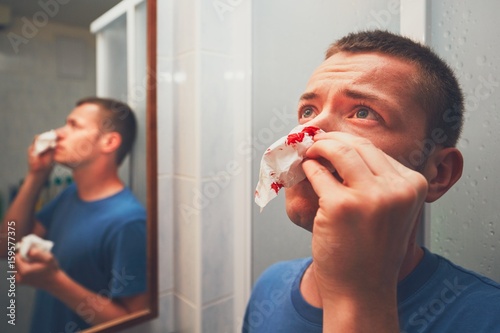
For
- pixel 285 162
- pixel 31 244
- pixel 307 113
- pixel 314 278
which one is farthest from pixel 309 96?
pixel 31 244

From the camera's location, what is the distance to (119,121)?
0.81 metres

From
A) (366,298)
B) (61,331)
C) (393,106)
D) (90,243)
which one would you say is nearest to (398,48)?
(393,106)

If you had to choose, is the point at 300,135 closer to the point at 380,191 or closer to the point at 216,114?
the point at 380,191

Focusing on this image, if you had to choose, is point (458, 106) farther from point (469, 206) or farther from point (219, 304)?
point (219, 304)

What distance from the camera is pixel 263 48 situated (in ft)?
2.60

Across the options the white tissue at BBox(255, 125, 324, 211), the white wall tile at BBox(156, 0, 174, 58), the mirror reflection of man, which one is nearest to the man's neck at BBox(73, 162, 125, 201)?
the mirror reflection of man

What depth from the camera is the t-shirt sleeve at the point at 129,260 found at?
81 centimetres

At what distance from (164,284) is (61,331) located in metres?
0.28

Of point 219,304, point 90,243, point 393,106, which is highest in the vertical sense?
point 393,106

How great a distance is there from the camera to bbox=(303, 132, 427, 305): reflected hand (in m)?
0.34

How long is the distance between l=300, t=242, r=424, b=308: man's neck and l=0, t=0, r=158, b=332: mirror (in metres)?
0.53

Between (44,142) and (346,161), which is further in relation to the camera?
(44,142)

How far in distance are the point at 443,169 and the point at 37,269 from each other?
0.86 m

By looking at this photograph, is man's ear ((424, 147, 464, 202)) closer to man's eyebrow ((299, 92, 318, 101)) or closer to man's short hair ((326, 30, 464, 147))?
man's short hair ((326, 30, 464, 147))
